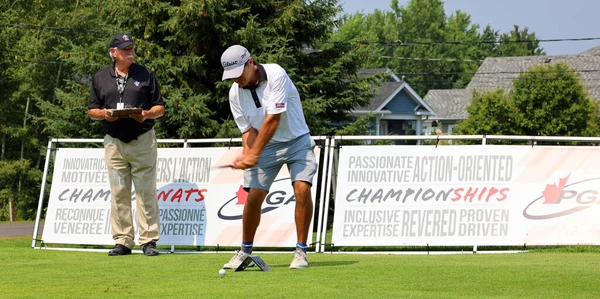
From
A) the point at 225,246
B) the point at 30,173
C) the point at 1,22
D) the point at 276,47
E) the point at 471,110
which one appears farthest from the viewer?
the point at 471,110

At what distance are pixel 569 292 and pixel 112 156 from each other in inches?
233

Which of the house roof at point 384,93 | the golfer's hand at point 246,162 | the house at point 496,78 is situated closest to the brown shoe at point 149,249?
the golfer's hand at point 246,162

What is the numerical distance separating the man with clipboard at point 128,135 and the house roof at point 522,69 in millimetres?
65097

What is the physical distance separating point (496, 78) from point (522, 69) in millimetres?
4482

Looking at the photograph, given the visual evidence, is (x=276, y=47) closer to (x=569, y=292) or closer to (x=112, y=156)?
(x=112, y=156)

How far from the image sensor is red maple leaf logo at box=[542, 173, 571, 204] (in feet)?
34.4

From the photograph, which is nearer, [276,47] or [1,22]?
[276,47]

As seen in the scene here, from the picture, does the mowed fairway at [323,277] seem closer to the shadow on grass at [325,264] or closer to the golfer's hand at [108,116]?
the shadow on grass at [325,264]

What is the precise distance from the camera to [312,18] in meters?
22.4

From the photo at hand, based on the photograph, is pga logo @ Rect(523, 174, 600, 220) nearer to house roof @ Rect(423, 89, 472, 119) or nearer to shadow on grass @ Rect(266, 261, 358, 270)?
shadow on grass @ Rect(266, 261, 358, 270)

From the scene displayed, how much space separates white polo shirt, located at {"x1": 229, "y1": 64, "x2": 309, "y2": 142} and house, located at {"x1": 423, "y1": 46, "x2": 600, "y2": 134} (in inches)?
2662

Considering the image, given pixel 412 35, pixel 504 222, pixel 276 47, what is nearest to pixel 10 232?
pixel 276 47

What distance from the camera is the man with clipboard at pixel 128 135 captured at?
10.4m

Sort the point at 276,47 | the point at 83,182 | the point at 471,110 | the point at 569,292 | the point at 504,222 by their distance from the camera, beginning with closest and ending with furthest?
the point at 569,292
the point at 504,222
the point at 83,182
the point at 276,47
the point at 471,110
